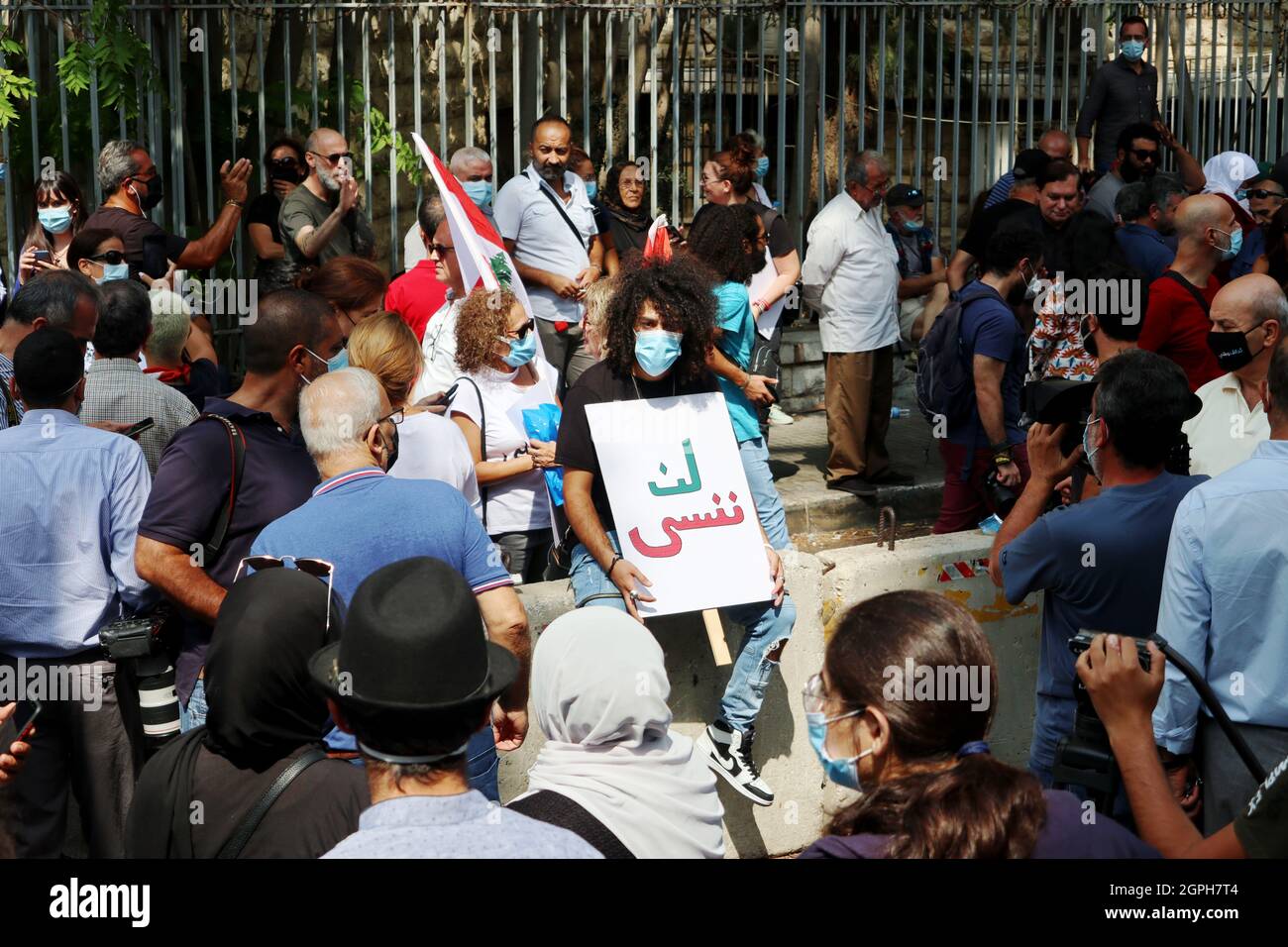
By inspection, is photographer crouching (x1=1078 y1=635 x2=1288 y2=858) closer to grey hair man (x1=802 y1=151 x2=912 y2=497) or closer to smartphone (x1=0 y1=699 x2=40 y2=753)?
smartphone (x1=0 y1=699 x2=40 y2=753)

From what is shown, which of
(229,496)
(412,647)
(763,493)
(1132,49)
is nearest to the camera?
(412,647)

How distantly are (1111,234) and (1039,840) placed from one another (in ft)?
21.1

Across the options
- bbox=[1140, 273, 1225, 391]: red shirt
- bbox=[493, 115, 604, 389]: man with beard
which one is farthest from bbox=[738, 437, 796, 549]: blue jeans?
bbox=[493, 115, 604, 389]: man with beard

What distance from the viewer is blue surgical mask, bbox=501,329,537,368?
580 centimetres

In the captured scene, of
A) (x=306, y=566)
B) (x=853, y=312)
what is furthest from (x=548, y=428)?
(x=853, y=312)

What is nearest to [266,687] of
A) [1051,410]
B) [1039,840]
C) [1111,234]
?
[1039,840]

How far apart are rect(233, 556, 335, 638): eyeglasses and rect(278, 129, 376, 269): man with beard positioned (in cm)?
454

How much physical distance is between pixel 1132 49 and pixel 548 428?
25.5 feet

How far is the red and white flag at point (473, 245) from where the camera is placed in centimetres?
652

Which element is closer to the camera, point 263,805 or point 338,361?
point 263,805

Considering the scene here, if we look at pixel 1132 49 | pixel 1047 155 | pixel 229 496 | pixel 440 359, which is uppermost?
pixel 1132 49

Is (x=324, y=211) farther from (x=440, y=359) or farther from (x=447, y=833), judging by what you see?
(x=447, y=833)

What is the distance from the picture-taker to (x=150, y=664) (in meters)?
4.49

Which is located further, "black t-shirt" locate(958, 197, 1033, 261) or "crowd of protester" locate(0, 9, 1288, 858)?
"black t-shirt" locate(958, 197, 1033, 261)
